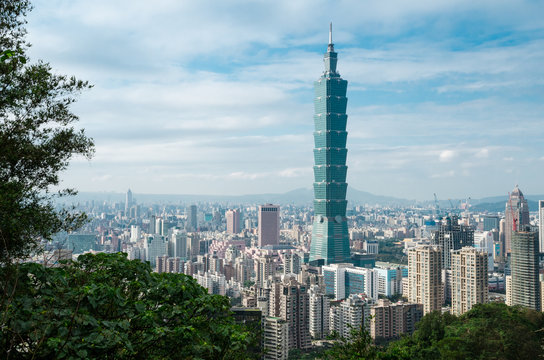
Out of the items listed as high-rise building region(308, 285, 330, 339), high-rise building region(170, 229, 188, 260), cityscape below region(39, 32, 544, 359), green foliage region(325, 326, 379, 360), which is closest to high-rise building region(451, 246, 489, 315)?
cityscape below region(39, 32, 544, 359)

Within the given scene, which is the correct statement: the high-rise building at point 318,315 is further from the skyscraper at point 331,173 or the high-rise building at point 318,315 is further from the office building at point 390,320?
the skyscraper at point 331,173

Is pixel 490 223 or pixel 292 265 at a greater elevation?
pixel 490 223

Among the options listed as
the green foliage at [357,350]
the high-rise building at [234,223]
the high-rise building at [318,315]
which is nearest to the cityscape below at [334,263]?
the high-rise building at [318,315]

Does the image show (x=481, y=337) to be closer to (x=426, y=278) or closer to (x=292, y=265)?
(x=426, y=278)

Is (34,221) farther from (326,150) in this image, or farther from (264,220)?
(264,220)

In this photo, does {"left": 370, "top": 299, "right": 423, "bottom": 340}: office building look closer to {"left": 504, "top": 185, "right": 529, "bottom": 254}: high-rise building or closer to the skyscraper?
the skyscraper

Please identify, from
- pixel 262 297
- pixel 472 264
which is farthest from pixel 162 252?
pixel 472 264

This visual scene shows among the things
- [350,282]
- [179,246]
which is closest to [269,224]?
[179,246]
